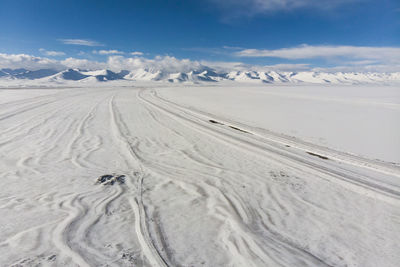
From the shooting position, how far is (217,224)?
12.8ft

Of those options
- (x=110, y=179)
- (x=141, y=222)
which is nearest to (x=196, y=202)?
(x=141, y=222)

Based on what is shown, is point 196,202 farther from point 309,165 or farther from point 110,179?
point 309,165

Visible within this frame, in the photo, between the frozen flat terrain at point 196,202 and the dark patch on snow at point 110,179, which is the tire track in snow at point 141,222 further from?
the dark patch on snow at point 110,179

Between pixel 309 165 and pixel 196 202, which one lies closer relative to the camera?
pixel 196 202

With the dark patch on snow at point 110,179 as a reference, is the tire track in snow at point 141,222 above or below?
above

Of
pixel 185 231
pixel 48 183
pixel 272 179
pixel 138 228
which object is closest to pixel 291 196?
pixel 272 179

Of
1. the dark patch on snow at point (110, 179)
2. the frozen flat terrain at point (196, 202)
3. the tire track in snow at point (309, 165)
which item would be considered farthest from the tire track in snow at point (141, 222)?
the tire track in snow at point (309, 165)

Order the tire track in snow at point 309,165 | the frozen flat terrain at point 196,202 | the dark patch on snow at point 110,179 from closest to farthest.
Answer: the frozen flat terrain at point 196,202 < the tire track in snow at point 309,165 < the dark patch on snow at point 110,179

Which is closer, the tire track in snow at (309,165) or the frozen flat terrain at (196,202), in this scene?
the frozen flat terrain at (196,202)

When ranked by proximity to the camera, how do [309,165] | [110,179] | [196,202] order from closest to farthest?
[196,202]
[110,179]
[309,165]

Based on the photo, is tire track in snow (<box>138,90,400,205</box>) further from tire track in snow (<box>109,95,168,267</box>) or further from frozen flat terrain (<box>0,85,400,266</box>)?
tire track in snow (<box>109,95,168,267</box>)

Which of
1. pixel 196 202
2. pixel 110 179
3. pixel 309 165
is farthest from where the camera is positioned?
pixel 309 165

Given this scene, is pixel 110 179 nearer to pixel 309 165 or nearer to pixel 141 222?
pixel 141 222

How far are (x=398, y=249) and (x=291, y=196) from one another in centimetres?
191
